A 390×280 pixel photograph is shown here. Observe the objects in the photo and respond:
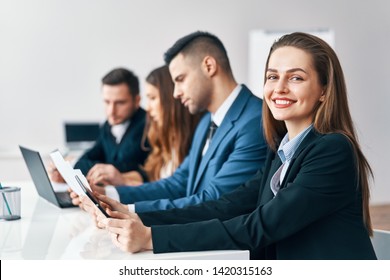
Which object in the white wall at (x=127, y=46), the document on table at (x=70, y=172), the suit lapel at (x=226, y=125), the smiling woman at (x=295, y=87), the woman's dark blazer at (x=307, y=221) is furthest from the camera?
the white wall at (x=127, y=46)

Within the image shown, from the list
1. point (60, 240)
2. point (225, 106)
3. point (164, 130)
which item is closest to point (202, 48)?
point (225, 106)

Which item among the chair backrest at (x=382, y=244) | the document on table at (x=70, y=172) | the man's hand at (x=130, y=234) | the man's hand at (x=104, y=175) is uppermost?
the document on table at (x=70, y=172)

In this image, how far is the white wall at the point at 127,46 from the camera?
16.8 feet

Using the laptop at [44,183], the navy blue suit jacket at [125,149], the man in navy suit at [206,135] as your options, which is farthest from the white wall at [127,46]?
the laptop at [44,183]

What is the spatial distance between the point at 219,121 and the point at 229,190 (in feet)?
1.29

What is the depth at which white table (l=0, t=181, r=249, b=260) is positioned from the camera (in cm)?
157

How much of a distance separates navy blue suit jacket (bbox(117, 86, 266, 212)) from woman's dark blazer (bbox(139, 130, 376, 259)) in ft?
1.72

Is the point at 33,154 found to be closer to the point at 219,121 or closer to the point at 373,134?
the point at 219,121

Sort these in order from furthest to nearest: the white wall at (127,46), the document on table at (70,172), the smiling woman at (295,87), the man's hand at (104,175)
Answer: the white wall at (127,46), the man's hand at (104,175), the document on table at (70,172), the smiling woman at (295,87)

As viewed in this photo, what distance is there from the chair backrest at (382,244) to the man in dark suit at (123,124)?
192 cm

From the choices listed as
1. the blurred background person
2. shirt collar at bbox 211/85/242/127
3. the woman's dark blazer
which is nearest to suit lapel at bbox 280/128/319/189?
the woman's dark blazer

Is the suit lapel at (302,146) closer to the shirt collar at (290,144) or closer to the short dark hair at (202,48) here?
the shirt collar at (290,144)

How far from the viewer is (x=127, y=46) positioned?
5.32 m

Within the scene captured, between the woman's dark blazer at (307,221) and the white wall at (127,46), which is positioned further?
the white wall at (127,46)
